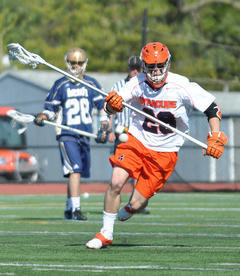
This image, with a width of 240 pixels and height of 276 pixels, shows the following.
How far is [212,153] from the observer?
17.5 ft

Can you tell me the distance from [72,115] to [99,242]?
302 centimetres

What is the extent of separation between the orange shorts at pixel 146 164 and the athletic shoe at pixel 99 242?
0.57 metres

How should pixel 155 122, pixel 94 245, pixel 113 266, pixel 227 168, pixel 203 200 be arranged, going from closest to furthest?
pixel 113 266 → pixel 94 245 → pixel 155 122 → pixel 203 200 → pixel 227 168

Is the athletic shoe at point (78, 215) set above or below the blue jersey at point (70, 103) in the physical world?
below

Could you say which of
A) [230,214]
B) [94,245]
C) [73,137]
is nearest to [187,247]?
[94,245]

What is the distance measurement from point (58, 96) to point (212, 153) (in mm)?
3224

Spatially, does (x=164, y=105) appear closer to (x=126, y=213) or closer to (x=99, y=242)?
(x=126, y=213)

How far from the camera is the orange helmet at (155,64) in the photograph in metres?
5.49

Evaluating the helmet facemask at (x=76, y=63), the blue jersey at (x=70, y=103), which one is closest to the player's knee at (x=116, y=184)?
the blue jersey at (x=70, y=103)

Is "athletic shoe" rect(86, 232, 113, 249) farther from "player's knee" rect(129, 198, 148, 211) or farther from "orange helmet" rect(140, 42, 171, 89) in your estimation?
"orange helmet" rect(140, 42, 171, 89)

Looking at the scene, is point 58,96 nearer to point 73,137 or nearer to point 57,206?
point 73,137

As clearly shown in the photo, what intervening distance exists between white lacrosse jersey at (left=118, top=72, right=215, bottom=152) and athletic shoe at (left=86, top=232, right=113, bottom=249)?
0.92m

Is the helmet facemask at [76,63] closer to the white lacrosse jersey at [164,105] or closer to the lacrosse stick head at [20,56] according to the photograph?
the lacrosse stick head at [20,56]

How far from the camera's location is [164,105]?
5.65m
